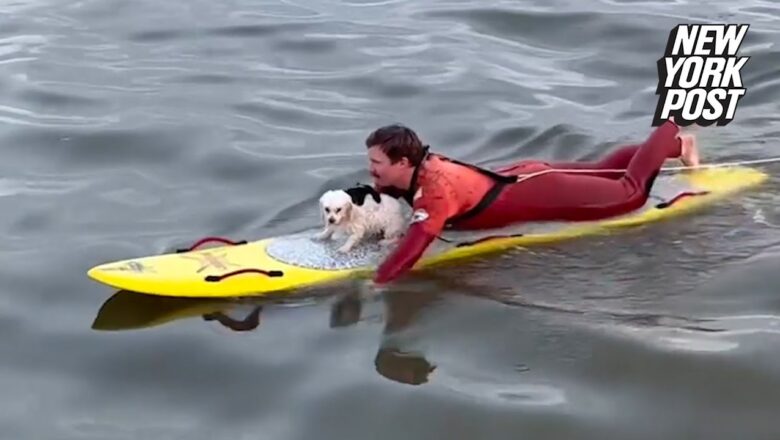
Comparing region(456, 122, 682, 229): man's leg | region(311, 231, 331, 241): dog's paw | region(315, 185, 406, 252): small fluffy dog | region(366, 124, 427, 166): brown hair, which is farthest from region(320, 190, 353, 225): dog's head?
region(456, 122, 682, 229): man's leg

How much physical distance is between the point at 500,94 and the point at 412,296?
167 inches

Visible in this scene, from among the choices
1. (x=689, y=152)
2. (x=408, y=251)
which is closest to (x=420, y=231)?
(x=408, y=251)

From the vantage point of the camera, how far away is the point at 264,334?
611 centimetres

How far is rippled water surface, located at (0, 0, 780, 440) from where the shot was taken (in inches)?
210

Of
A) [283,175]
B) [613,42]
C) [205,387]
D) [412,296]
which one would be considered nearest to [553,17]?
[613,42]

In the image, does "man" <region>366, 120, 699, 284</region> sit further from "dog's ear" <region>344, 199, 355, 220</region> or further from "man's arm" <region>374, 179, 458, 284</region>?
"dog's ear" <region>344, 199, 355, 220</region>

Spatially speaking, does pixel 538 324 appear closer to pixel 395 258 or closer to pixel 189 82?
pixel 395 258

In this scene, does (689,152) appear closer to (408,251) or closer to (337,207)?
(408,251)

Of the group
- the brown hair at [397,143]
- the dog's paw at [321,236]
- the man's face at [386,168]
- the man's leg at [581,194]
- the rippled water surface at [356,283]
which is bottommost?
the rippled water surface at [356,283]

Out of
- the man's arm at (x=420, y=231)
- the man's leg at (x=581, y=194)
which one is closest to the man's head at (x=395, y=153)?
the man's arm at (x=420, y=231)

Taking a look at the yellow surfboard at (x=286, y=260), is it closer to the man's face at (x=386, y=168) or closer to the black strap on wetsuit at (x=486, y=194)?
the black strap on wetsuit at (x=486, y=194)

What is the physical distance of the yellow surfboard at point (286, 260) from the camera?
20.7 ft

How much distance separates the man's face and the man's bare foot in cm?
192

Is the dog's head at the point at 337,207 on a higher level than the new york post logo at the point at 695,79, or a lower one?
lower
